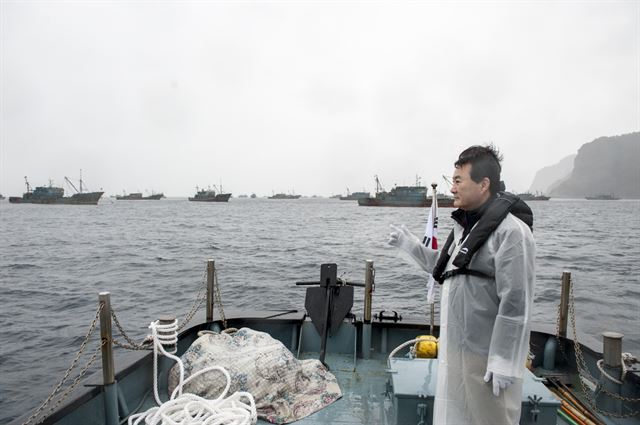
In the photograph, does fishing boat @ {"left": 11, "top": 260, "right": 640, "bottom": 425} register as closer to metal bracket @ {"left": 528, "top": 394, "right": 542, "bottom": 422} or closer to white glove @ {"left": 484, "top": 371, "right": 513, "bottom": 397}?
metal bracket @ {"left": 528, "top": 394, "right": 542, "bottom": 422}

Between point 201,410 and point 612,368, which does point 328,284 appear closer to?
point 201,410

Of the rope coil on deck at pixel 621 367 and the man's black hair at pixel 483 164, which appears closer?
the man's black hair at pixel 483 164

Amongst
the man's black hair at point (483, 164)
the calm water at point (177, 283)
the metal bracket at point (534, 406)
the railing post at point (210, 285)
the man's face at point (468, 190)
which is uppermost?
the man's black hair at point (483, 164)

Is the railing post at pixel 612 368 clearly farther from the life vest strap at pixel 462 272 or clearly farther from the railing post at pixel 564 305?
the life vest strap at pixel 462 272

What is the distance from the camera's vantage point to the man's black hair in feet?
9.50

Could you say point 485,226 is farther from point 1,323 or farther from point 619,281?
point 619,281

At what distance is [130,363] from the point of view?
16.7 ft

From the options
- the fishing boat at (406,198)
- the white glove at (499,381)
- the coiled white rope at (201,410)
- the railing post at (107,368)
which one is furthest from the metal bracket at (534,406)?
the fishing boat at (406,198)

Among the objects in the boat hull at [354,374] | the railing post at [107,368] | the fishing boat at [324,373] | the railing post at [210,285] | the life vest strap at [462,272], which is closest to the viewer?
the life vest strap at [462,272]

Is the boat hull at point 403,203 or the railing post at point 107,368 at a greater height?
the boat hull at point 403,203

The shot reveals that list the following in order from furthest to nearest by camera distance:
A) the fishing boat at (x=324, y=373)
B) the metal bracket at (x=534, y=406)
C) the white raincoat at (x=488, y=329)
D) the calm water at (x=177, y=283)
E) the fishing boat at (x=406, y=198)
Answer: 1. the fishing boat at (x=406, y=198)
2. the calm water at (x=177, y=283)
3. the fishing boat at (x=324, y=373)
4. the metal bracket at (x=534, y=406)
5. the white raincoat at (x=488, y=329)

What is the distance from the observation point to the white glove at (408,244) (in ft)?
11.5

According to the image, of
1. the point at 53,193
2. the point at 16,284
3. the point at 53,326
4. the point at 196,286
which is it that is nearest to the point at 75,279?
the point at 16,284

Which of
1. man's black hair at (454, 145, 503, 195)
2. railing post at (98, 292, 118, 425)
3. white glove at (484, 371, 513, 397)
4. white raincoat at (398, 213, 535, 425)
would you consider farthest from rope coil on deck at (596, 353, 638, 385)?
railing post at (98, 292, 118, 425)
